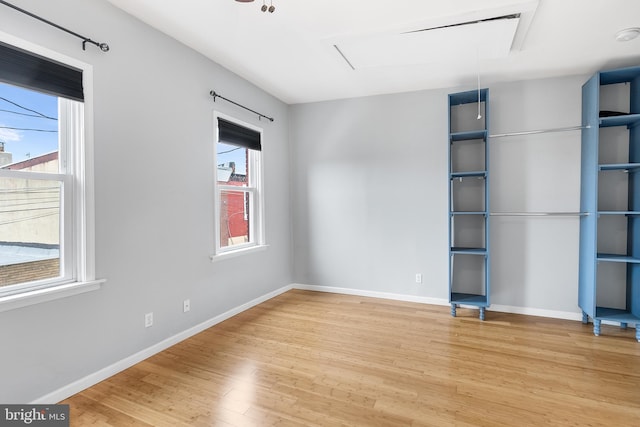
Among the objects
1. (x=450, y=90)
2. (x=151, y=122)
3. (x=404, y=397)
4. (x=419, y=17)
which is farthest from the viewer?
(x=450, y=90)

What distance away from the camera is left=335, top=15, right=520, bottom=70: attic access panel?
98.9 inches

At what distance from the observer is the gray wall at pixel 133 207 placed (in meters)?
1.94

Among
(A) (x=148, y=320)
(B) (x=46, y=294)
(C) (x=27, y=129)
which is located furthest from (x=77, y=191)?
(A) (x=148, y=320)

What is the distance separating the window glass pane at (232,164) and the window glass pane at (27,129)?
1495 millimetres

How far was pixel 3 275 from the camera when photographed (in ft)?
6.09

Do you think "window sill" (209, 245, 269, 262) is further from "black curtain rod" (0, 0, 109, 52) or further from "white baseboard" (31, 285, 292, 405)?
"black curtain rod" (0, 0, 109, 52)

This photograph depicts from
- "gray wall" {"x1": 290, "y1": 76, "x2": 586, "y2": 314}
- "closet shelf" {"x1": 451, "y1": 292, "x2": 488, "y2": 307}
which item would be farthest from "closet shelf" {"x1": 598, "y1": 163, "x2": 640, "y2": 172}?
"closet shelf" {"x1": 451, "y1": 292, "x2": 488, "y2": 307}

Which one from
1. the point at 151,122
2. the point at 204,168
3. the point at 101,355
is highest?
the point at 151,122

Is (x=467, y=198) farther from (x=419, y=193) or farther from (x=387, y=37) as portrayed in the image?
(x=387, y=37)

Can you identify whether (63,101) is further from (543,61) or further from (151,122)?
(543,61)

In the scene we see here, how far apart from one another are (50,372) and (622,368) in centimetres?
397

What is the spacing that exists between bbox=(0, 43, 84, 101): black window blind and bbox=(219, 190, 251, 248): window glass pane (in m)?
1.65

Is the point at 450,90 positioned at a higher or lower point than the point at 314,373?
higher

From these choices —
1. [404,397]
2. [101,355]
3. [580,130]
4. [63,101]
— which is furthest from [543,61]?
[101,355]
